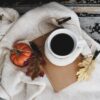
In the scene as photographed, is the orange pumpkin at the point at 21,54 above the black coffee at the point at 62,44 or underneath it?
underneath

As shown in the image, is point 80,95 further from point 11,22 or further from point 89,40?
point 11,22

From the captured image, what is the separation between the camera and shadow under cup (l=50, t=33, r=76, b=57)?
2.89 ft

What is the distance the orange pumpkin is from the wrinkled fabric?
0.03m

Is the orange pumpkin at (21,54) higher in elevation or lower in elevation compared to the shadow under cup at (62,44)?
lower

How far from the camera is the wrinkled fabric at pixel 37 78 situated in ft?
3.04

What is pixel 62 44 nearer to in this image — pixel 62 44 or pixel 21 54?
pixel 62 44

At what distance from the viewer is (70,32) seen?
35.3 inches

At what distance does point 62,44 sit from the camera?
888 millimetres

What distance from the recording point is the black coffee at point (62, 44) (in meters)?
0.88

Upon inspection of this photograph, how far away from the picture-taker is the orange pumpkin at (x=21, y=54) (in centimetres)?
90

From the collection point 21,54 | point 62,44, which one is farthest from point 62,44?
point 21,54

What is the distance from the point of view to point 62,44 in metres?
0.89

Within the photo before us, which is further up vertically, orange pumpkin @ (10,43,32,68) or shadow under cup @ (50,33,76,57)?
shadow under cup @ (50,33,76,57)

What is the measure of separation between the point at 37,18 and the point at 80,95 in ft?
0.78
